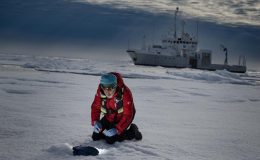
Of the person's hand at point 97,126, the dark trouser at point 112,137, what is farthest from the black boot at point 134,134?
the person's hand at point 97,126

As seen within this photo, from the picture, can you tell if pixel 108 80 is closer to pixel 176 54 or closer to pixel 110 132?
pixel 110 132

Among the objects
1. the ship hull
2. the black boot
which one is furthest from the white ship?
the black boot

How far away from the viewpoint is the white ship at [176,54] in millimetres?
51594

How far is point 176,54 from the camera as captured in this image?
172ft

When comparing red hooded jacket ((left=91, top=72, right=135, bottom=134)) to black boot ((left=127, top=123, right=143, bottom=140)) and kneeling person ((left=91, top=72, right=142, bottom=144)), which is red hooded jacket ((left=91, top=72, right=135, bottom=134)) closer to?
kneeling person ((left=91, top=72, right=142, bottom=144))

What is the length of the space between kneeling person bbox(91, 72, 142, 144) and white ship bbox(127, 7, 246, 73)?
48.7 m

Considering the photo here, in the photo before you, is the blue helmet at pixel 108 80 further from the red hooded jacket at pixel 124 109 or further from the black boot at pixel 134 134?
the black boot at pixel 134 134

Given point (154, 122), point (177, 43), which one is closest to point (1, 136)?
point (154, 122)

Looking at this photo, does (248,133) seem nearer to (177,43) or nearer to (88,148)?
(88,148)

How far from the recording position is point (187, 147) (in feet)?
8.89

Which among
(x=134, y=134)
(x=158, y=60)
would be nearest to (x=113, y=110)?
(x=134, y=134)

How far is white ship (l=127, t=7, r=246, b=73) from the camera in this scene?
51594 mm

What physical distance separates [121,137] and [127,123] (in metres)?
Result: 0.15

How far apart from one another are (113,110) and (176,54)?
50.6m
